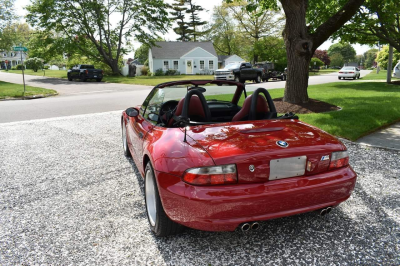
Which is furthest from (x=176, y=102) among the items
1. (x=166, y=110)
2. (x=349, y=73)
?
(x=349, y=73)

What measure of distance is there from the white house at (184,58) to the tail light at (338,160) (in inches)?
1887

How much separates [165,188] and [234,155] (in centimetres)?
60

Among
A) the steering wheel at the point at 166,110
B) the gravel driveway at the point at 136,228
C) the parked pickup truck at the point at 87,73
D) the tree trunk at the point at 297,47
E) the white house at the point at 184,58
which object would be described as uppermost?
the white house at the point at 184,58

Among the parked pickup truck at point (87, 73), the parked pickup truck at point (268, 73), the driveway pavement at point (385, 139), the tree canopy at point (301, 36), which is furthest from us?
the parked pickup truck at point (87, 73)

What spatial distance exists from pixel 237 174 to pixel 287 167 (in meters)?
0.41

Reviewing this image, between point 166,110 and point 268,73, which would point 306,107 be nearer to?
point 166,110

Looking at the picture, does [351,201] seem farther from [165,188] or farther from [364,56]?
[364,56]

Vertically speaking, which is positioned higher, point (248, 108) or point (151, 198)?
point (248, 108)

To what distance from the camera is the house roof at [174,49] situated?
49125 millimetres

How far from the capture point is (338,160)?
8.51 ft

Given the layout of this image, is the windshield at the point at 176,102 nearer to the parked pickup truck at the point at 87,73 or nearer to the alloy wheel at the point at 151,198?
the alloy wheel at the point at 151,198

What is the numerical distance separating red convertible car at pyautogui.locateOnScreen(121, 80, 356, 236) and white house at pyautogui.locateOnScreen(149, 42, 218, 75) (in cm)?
4762

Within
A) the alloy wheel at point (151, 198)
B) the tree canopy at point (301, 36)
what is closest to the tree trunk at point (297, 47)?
the tree canopy at point (301, 36)

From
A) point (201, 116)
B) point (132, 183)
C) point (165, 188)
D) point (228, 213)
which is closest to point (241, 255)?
point (228, 213)
